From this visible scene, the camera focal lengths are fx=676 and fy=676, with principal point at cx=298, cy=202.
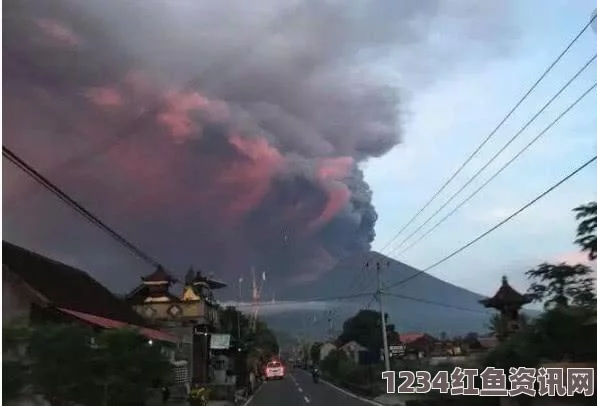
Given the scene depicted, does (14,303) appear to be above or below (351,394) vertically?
above

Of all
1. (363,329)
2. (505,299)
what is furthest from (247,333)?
(505,299)

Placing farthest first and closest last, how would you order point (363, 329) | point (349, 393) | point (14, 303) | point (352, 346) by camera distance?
point (363, 329), point (352, 346), point (349, 393), point (14, 303)

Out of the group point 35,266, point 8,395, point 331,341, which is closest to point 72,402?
point 35,266

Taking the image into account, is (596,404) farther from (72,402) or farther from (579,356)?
(72,402)

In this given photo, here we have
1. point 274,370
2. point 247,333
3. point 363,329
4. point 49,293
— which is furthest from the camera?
point 274,370

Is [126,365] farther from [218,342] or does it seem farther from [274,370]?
[274,370]

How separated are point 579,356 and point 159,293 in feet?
27.9

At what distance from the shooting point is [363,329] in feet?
30.6

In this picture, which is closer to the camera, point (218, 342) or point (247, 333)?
point (218, 342)

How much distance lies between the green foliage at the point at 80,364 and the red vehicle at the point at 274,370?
54.9 ft

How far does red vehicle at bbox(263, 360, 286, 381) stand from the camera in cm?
2214

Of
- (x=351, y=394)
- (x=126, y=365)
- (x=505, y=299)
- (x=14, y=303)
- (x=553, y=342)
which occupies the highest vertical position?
(x=505, y=299)

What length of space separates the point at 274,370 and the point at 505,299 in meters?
18.5

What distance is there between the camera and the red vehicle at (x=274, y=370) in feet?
72.6
